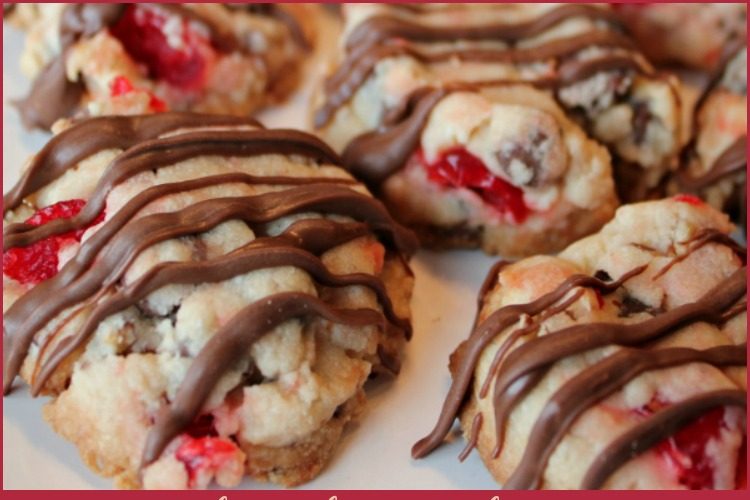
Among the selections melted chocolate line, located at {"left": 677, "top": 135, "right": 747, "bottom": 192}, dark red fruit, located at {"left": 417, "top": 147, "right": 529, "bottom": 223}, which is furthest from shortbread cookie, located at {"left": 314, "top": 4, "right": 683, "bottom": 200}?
dark red fruit, located at {"left": 417, "top": 147, "right": 529, "bottom": 223}

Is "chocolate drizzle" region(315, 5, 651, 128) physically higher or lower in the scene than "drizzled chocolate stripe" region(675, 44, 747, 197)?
higher

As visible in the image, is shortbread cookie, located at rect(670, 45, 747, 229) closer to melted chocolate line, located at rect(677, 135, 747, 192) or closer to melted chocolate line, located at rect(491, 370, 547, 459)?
melted chocolate line, located at rect(677, 135, 747, 192)

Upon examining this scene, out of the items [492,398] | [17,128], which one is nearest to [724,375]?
[492,398]

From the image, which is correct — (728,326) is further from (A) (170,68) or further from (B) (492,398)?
(A) (170,68)

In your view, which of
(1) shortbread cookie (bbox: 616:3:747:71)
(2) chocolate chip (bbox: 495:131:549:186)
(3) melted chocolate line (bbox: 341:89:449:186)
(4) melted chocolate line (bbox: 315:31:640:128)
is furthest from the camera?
(1) shortbread cookie (bbox: 616:3:747:71)

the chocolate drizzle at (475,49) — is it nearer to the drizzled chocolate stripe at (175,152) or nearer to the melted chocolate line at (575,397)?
the drizzled chocolate stripe at (175,152)

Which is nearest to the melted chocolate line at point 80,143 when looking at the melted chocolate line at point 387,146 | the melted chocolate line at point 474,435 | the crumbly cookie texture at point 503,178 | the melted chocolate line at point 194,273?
the melted chocolate line at point 194,273

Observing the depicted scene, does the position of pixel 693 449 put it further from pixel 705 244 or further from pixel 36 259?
pixel 36 259

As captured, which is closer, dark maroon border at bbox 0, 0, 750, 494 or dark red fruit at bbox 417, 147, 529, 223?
dark maroon border at bbox 0, 0, 750, 494
